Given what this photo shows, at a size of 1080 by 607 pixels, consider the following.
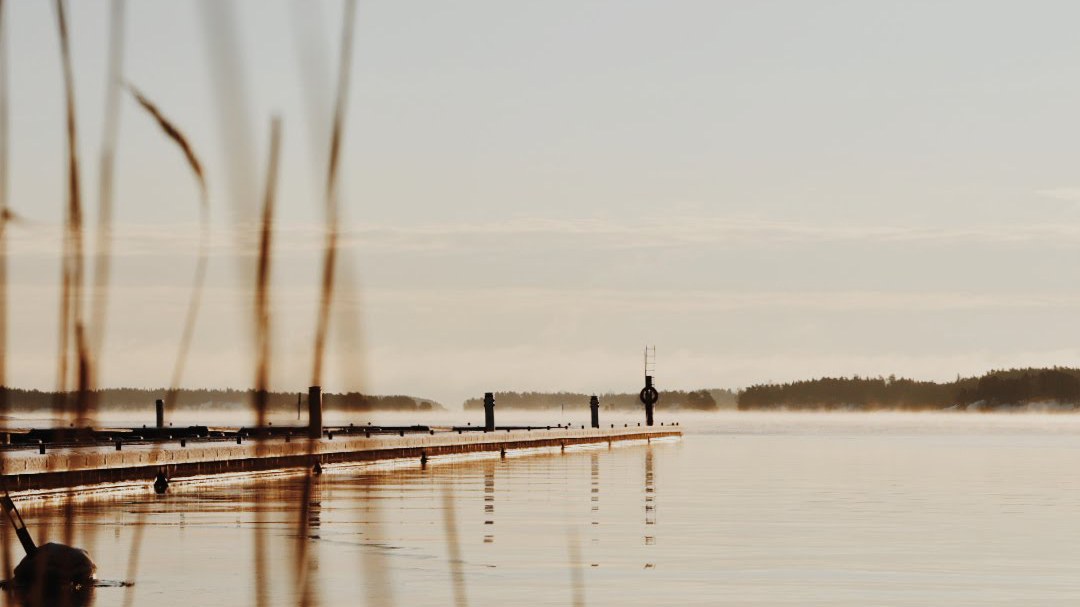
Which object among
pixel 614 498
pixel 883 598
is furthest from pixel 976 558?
pixel 614 498

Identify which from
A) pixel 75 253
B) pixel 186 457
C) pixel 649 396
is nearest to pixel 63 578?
pixel 75 253

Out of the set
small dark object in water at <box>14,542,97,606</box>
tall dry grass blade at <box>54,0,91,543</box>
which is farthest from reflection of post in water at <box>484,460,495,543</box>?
tall dry grass blade at <box>54,0,91,543</box>

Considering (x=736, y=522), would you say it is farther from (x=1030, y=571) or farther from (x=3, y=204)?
(x=3, y=204)

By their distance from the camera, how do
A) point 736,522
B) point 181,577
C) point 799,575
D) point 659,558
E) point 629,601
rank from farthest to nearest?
1. point 736,522
2. point 659,558
3. point 799,575
4. point 181,577
5. point 629,601

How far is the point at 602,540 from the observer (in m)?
27.8

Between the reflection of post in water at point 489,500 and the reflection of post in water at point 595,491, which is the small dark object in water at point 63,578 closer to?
the reflection of post in water at point 489,500

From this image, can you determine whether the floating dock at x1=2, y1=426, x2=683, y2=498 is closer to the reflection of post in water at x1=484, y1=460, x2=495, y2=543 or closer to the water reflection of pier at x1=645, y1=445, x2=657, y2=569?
the reflection of post in water at x1=484, y1=460, x2=495, y2=543

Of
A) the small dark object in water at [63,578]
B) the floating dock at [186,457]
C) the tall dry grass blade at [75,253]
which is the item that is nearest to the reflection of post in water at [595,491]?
the floating dock at [186,457]

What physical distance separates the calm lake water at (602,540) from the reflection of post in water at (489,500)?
3.4 inches

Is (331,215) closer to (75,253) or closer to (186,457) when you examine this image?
(75,253)

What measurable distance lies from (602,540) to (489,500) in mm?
10575

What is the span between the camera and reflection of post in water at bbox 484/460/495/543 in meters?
28.5

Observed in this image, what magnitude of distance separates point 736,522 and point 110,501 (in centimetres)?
1217

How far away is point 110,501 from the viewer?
33594 mm
